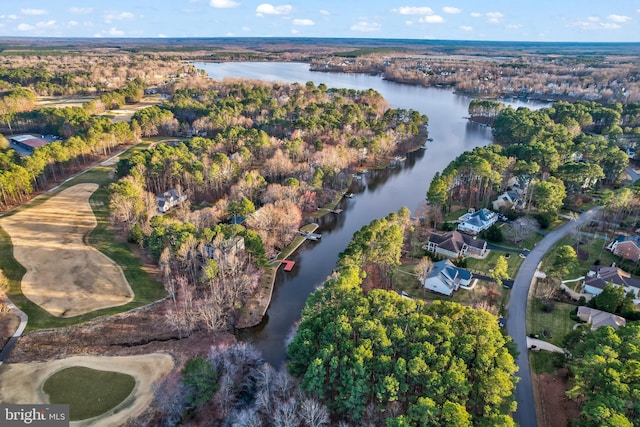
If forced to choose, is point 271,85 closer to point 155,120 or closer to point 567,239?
point 155,120

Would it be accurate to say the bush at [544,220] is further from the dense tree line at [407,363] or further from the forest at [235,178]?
the forest at [235,178]

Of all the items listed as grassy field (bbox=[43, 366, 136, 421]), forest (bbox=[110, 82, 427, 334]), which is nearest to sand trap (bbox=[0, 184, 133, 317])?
forest (bbox=[110, 82, 427, 334])

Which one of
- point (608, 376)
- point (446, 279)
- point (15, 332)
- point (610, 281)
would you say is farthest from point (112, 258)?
point (610, 281)

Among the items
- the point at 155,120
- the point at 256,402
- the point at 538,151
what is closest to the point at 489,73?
the point at 538,151

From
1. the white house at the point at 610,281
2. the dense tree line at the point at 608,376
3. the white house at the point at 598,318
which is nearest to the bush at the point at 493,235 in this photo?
the white house at the point at 610,281

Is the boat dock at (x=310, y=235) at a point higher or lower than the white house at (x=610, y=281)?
lower

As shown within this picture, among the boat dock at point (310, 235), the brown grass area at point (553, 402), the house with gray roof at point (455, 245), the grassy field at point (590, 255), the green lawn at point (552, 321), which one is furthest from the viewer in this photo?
the boat dock at point (310, 235)
